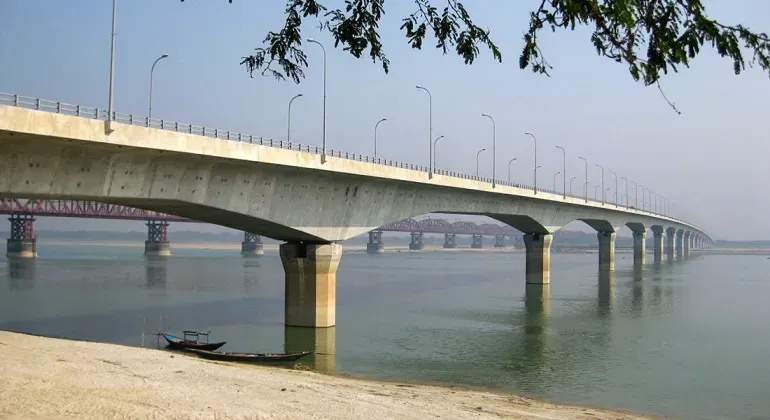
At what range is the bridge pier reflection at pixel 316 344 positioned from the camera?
106ft

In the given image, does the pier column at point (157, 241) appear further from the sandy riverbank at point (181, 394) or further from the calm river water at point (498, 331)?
the sandy riverbank at point (181, 394)

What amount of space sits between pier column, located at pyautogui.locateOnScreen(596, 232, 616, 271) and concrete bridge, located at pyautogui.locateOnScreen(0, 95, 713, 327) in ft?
186

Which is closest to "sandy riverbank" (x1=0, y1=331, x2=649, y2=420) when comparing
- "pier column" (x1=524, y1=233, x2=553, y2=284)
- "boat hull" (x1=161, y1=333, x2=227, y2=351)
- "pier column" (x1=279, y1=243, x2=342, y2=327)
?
"boat hull" (x1=161, y1=333, x2=227, y2=351)

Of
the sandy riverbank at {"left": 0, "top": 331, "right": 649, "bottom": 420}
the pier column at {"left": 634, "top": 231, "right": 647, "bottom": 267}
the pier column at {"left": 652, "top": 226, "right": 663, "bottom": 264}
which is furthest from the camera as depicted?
the pier column at {"left": 652, "top": 226, "right": 663, "bottom": 264}

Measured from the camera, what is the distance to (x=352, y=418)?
1576cm

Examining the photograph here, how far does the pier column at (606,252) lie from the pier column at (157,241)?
338ft

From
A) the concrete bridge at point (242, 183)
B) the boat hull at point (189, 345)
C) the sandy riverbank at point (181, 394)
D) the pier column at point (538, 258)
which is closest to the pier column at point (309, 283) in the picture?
the concrete bridge at point (242, 183)

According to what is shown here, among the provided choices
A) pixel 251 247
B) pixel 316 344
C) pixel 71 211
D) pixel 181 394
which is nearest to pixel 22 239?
pixel 71 211

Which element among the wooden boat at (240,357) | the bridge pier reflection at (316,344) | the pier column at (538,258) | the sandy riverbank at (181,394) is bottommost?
the bridge pier reflection at (316,344)

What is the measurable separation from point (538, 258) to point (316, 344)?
47.7 m

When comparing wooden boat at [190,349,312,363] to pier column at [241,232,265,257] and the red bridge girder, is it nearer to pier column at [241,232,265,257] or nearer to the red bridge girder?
the red bridge girder

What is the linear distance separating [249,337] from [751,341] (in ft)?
92.5

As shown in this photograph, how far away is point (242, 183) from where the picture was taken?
33.7 m

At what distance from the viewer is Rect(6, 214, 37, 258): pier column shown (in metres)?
148
